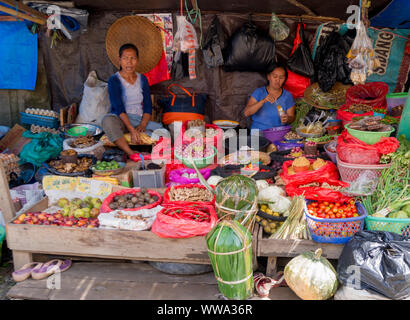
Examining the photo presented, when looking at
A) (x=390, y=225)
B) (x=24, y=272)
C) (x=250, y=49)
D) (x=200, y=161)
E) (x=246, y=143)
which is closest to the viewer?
(x=390, y=225)

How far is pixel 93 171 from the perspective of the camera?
3.94m

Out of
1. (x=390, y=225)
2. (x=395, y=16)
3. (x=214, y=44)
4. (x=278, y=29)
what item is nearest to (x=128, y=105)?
(x=214, y=44)

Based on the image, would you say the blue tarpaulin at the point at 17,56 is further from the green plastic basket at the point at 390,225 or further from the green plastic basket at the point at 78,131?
the green plastic basket at the point at 390,225

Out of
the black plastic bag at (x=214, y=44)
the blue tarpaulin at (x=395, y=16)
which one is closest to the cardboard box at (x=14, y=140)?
the black plastic bag at (x=214, y=44)

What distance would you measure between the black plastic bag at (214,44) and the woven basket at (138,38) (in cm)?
74

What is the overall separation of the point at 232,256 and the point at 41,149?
3262mm

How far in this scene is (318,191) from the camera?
9.47ft

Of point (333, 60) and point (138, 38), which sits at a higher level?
point (138, 38)

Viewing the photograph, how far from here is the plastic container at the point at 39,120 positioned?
545 centimetres

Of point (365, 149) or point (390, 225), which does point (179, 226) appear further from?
point (365, 149)

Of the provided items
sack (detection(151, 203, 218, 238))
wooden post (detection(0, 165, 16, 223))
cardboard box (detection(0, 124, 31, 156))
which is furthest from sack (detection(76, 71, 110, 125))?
sack (detection(151, 203, 218, 238))

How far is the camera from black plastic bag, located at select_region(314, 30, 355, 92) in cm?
491
